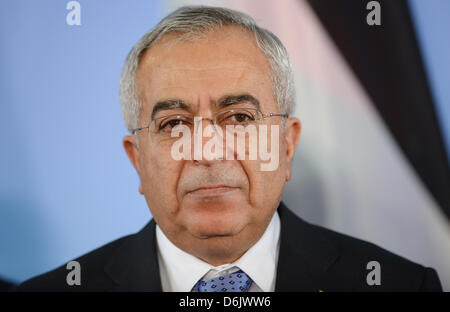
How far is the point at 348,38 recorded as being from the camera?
2.43 metres

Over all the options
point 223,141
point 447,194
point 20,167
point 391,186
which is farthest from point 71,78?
point 447,194

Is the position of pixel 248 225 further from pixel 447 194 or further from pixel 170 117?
pixel 447 194

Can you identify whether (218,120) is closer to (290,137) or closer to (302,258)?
(290,137)

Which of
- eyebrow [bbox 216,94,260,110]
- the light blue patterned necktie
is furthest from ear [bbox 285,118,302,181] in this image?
the light blue patterned necktie

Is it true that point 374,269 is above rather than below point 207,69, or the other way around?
below

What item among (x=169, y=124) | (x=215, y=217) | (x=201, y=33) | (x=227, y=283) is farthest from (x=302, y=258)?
(x=201, y=33)

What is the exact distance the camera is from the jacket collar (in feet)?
6.53

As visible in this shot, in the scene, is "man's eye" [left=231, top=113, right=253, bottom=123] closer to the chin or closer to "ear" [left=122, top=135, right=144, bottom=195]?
the chin

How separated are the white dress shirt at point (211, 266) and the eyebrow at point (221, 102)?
0.56 metres

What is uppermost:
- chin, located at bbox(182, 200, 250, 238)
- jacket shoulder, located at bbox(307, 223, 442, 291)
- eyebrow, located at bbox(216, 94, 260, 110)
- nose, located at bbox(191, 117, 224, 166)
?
eyebrow, located at bbox(216, 94, 260, 110)

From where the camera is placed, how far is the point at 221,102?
1.80 metres

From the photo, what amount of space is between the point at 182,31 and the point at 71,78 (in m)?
0.83

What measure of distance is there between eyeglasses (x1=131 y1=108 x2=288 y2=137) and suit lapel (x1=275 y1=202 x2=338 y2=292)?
0.54 metres

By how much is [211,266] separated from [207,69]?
80 centimetres
